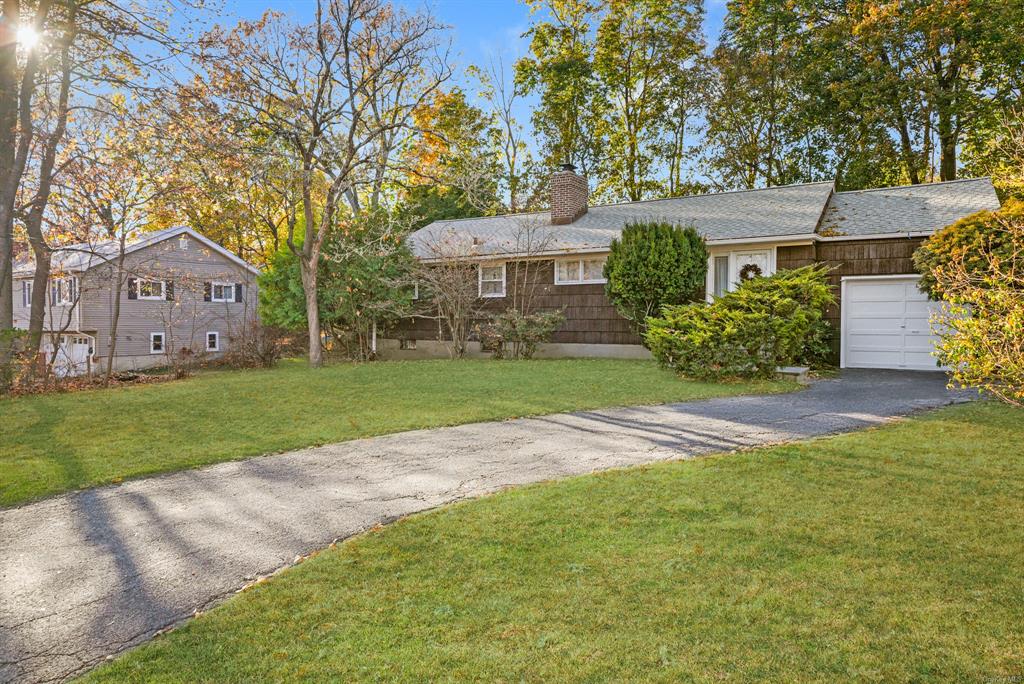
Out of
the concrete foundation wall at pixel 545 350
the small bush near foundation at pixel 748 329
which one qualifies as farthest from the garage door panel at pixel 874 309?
the concrete foundation wall at pixel 545 350

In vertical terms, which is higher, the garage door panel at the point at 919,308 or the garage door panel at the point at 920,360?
the garage door panel at the point at 919,308

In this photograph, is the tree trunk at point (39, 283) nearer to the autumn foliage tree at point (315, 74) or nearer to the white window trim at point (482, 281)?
the autumn foliage tree at point (315, 74)

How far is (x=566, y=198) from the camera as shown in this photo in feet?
62.1

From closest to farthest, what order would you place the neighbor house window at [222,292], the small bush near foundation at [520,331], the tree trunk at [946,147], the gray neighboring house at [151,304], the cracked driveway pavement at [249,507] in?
the cracked driveway pavement at [249,507]
the small bush near foundation at [520,331]
the tree trunk at [946,147]
the gray neighboring house at [151,304]
the neighbor house window at [222,292]

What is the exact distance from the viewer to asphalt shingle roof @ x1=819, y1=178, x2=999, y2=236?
1326 centimetres

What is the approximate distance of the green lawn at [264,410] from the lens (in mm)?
6176

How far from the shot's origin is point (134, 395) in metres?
11.1

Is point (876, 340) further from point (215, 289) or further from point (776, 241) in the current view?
point (215, 289)

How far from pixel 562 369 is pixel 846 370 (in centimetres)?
607

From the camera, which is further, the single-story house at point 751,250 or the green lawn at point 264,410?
the single-story house at point 751,250

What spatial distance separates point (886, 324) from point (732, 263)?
3.55m

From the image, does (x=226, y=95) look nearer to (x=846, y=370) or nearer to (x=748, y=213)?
(x=748, y=213)

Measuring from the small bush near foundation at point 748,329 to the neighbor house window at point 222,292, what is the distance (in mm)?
21930

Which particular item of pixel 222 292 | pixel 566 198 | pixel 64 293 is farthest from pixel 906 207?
pixel 64 293
